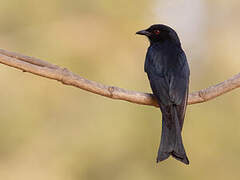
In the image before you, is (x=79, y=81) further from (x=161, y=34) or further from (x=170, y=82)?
(x=161, y=34)

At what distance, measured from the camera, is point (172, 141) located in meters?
5.46

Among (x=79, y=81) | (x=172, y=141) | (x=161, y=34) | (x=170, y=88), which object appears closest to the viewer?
(x=79, y=81)

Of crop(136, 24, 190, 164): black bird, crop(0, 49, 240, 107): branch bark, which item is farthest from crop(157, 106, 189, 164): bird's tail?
crop(0, 49, 240, 107): branch bark

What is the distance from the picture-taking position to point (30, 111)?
9117mm

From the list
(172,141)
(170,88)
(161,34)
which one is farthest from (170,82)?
(161,34)

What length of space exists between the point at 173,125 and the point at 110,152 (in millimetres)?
3314

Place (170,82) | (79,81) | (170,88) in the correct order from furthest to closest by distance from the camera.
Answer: (170,82), (170,88), (79,81)

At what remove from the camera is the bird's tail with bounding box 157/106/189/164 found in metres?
5.31

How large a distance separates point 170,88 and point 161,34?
1.34 metres

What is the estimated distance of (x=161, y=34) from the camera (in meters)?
6.90

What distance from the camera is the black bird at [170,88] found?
541 cm

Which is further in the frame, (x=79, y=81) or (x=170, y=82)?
(x=170, y=82)

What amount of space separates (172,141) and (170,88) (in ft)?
2.06

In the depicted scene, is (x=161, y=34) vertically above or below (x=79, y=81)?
above
